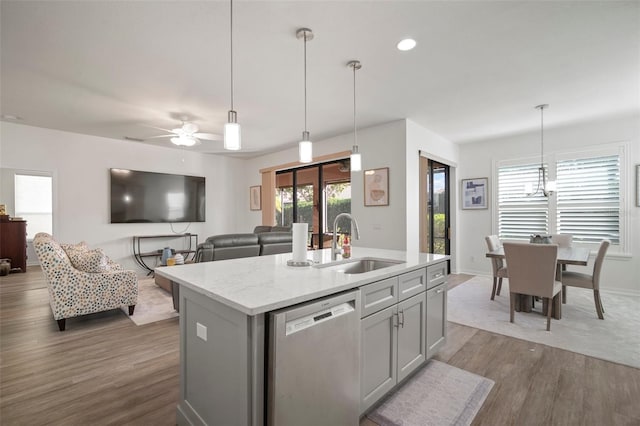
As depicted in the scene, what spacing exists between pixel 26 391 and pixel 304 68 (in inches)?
135

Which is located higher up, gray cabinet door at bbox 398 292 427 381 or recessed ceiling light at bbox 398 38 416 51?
recessed ceiling light at bbox 398 38 416 51

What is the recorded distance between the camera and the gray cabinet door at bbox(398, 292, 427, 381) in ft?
6.24

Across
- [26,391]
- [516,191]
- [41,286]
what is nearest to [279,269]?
[26,391]

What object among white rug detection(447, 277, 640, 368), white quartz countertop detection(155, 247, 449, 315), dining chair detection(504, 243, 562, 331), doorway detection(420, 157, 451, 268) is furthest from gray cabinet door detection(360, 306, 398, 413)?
doorway detection(420, 157, 451, 268)

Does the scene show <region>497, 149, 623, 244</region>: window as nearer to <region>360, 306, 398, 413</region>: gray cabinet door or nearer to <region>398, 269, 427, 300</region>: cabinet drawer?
<region>398, 269, 427, 300</region>: cabinet drawer

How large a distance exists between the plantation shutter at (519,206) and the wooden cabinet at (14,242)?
8.80 meters

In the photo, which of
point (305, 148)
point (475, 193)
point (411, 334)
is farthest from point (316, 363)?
point (475, 193)

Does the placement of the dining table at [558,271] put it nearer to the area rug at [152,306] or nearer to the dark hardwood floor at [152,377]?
the dark hardwood floor at [152,377]

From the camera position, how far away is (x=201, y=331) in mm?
Result: 1445

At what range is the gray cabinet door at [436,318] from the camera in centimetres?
221

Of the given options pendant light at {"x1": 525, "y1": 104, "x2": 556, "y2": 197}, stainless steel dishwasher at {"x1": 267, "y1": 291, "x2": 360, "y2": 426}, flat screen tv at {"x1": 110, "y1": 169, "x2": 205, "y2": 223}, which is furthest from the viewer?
flat screen tv at {"x1": 110, "y1": 169, "x2": 205, "y2": 223}

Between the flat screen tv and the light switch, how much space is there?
552cm

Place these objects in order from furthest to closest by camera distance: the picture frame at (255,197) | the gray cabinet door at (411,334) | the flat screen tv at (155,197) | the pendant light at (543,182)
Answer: the picture frame at (255,197), the flat screen tv at (155,197), the pendant light at (543,182), the gray cabinet door at (411,334)

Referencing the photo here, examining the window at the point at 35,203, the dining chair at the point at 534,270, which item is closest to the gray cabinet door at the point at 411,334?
the dining chair at the point at 534,270
